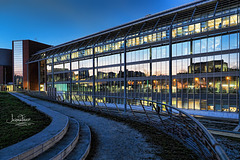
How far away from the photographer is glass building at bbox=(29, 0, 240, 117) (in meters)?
18.9

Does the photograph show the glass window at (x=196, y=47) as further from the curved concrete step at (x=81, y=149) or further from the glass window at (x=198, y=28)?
the curved concrete step at (x=81, y=149)

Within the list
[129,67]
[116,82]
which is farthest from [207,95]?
[116,82]

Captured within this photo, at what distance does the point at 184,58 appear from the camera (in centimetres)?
2281

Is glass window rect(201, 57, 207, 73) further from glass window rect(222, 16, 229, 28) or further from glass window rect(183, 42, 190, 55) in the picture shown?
glass window rect(222, 16, 229, 28)

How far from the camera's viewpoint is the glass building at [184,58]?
18906 millimetres

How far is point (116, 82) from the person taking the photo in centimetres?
3036

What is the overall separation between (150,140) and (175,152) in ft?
4.05

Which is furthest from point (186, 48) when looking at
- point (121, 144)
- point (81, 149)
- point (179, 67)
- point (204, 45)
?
point (81, 149)

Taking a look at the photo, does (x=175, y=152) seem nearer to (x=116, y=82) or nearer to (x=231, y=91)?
(x=231, y=91)

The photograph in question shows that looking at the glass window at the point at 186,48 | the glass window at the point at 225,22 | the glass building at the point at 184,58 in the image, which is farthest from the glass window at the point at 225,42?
the glass window at the point at 186,48

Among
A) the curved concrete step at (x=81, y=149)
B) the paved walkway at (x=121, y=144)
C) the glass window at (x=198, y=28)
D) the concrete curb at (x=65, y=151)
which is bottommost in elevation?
the paved walkway at (x=121, y=144)

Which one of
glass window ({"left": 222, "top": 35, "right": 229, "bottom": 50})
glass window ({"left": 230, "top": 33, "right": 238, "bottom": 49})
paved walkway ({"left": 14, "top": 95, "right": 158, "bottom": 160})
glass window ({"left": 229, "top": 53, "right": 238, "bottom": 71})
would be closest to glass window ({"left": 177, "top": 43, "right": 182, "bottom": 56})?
glass window ({"left": 222, "top": 35, "right": 229, "bottom": 50})

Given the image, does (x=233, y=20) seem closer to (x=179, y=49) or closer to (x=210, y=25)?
(x=210, y=25)

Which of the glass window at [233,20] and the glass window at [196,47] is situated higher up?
the glass window at [233,20]
